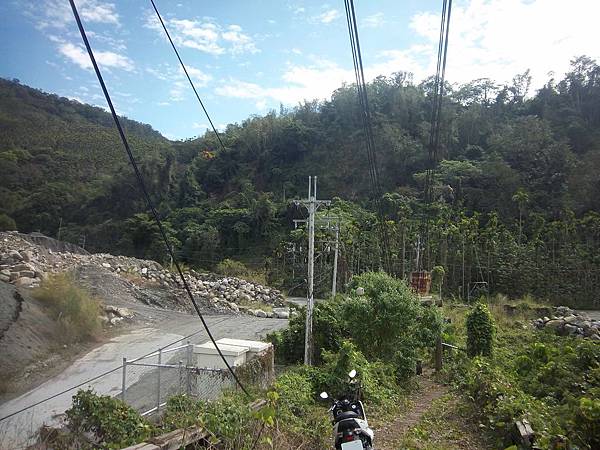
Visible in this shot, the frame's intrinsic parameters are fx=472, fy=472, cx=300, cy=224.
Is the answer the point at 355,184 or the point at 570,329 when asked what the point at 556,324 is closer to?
the point at 570,329

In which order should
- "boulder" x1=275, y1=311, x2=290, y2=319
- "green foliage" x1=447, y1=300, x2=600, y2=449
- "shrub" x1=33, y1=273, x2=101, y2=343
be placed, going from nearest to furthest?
"green foliage" x1=447, y1=300, x2=600, y2=449 < "shrub" x1=33, y1=273, x2=101, y2=343 < "boulder" x1=275, y1=311, x2=290, y2=319

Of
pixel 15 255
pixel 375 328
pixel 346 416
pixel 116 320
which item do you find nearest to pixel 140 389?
pixel 346 416

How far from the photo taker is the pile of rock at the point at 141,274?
42.9 ft

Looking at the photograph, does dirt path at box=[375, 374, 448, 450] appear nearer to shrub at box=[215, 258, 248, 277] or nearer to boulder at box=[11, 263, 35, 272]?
boulder at box=[11, 263, 35, 272]

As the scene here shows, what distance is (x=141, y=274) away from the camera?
25.8 m

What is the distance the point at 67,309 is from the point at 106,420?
6.02m

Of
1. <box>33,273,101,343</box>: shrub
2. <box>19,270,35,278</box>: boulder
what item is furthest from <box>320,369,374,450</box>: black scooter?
<box>19,270,35,278</box>: boulder

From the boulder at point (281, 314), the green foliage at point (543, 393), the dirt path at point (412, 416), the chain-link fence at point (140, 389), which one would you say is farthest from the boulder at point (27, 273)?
the boulder at point (281, 314)

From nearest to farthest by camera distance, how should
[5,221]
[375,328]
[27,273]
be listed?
[5,221] < [27,273] < [375,328]

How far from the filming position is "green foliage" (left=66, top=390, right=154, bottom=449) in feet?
17.6

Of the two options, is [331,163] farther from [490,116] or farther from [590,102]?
[590,102]

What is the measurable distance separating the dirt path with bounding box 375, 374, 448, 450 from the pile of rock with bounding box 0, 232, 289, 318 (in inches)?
341

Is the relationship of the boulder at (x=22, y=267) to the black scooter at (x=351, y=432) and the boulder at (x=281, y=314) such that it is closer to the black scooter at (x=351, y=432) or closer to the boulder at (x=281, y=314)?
the black scooter at (x=351, y=432)

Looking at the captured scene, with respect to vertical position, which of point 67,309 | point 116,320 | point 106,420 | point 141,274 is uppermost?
point 106,420
